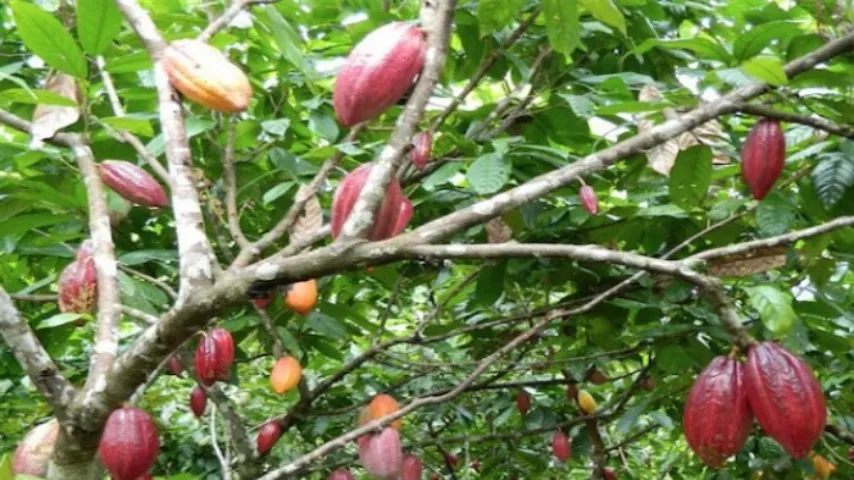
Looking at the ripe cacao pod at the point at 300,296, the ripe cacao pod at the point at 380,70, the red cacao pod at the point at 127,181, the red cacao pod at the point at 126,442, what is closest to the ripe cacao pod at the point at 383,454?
the ripe cacao pod at the point at 300,296

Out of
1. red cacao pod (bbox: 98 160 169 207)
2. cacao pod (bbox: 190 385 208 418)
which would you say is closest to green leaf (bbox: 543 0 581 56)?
red cacao pod (bbox: 98 160 169 207)

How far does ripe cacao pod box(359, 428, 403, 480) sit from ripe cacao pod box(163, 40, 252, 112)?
2.09 feet

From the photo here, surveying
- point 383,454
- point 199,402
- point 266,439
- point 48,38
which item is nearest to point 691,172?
point 383,454

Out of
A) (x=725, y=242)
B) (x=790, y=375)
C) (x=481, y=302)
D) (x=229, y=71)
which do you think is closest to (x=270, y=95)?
(x=481, y=302)

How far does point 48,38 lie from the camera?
1212mm

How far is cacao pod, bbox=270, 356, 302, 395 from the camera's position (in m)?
1.93

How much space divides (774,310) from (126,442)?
778mm

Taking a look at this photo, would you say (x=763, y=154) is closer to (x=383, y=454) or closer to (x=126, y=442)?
(x=383, y=454)

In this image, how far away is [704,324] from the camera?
1756mm

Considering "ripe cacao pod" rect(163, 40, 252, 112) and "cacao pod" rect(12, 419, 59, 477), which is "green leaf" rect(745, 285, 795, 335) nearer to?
"ripe cacao pod" rect(163, 40, 252, 112)

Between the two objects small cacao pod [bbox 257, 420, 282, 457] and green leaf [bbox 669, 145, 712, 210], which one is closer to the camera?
green leaf [bbox 669, 145, 712, 210]

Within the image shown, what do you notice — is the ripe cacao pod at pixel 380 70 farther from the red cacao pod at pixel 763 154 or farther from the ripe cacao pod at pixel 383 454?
the ripe cacao pod at pixel 383 454

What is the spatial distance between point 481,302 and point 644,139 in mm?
1029

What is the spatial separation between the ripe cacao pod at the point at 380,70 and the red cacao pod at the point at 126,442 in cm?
46
